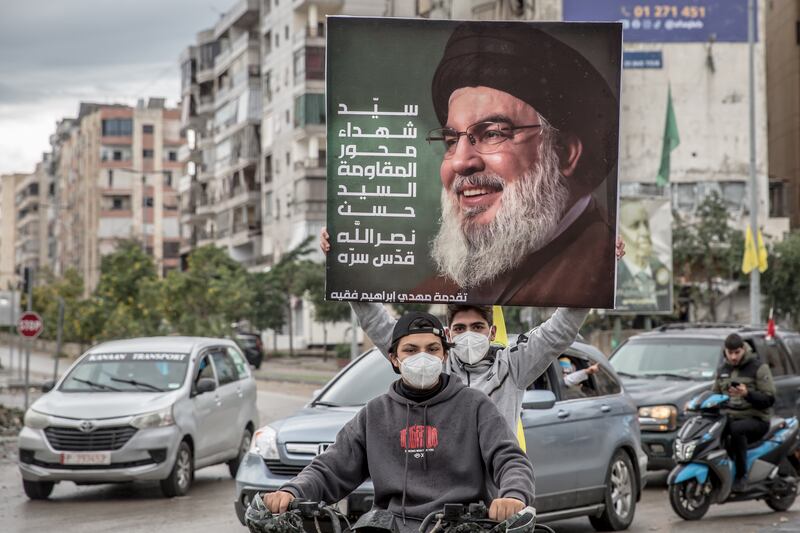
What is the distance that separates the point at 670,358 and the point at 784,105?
2362 inches

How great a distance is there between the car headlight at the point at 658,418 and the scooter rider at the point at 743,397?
266 centimetres

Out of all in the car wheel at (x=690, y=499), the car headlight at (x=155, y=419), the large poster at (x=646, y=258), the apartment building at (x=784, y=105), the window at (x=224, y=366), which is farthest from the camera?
the apartment building at (x=784, y=105)

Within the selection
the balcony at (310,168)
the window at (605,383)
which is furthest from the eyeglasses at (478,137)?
the balcony at (310,168)

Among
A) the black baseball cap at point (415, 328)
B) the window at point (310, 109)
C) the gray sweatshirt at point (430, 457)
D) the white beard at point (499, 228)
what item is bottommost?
the gray sweatshirt at point (430, 457)

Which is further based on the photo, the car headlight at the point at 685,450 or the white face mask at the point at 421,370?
the car headlight at the point at 685,450

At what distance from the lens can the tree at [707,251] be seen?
5278cm

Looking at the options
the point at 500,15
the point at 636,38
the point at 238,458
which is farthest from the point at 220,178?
the point at 238,458

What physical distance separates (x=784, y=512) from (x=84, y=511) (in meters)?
7.18

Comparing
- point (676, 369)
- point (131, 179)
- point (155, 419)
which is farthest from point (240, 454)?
point (131, 179)

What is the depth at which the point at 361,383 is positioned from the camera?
12.7m

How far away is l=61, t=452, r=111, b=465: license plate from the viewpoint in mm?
15648

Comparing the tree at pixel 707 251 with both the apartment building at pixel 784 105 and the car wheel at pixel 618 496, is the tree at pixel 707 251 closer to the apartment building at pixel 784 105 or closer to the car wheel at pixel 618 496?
the apartment building at pixel 784 105

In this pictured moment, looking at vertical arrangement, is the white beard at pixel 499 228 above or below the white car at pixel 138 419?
above

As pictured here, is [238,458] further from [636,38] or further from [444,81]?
[636,38]
